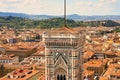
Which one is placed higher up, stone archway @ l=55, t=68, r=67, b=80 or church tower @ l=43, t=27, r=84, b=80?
church tower @ l=43, t=27, r=84, b=80

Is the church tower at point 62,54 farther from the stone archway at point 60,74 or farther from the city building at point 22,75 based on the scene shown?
the city building at point 22,75

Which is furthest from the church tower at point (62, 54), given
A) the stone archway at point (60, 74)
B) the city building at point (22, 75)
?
the city building at point (22, 75)

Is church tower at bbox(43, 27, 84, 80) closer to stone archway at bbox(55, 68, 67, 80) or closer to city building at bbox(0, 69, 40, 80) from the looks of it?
stone archway at bbox(55, 68, 67, 80)

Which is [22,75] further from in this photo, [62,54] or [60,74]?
[62,54]

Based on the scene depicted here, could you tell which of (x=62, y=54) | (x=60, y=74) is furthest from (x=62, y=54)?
(x=60, y=74)

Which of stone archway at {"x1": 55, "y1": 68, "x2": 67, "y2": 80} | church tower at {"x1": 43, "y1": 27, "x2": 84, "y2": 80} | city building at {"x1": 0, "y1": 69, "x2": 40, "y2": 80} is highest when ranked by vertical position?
church tower at {"x1": 43, "y1": 27, "x2": 84, "y2": 80}

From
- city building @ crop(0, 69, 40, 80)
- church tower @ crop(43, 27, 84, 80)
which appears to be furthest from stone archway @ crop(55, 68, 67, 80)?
city building @ crop(0, 69, 40, 80)

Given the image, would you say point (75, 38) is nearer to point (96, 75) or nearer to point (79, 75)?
point (79, 75)

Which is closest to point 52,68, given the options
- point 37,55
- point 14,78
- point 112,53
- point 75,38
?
point 75,38
